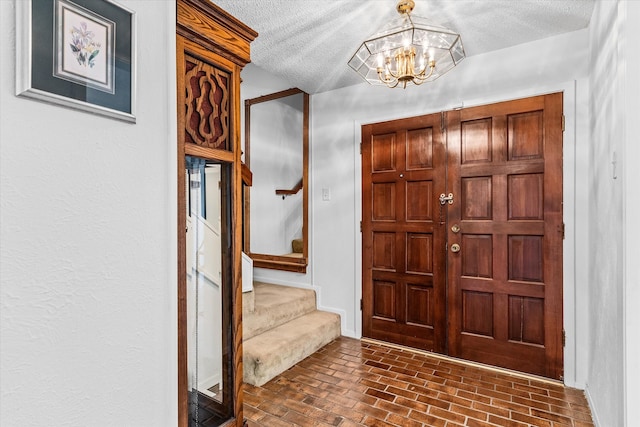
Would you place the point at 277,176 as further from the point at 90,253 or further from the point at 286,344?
the point at 90,253

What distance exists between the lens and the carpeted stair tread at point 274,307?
107 inches

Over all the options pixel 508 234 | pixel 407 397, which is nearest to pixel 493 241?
pixel 508 234

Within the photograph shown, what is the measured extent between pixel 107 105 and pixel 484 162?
8.29 feet

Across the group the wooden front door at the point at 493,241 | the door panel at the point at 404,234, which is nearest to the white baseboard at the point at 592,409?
the wooden front door at the point at 493,241

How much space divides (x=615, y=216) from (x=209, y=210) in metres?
1.81

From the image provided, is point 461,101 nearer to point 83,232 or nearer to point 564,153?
point 564,153

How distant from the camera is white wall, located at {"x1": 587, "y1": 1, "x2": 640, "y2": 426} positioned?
1311 mm

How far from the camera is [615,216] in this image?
5.00ft

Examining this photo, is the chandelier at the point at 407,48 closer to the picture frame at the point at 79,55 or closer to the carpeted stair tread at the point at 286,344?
the picture frame at the point at 79,55

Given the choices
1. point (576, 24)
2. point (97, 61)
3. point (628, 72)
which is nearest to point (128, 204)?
point (97, 61)

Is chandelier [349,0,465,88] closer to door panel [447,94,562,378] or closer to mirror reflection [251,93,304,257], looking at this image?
door panel [447,94,562,378]

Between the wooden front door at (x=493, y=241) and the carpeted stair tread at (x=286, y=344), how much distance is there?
2.04 feet

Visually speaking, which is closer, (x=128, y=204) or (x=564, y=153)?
(x=128, y=204)

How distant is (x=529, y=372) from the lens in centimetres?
247
